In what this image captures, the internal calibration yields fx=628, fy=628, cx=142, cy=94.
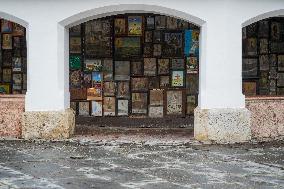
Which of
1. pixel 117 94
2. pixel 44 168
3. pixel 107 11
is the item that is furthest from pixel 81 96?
pixel 44 168

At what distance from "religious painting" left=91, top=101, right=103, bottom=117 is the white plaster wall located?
13.8 feet

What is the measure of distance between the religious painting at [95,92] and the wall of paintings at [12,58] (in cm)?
177

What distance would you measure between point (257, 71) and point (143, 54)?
3.18m

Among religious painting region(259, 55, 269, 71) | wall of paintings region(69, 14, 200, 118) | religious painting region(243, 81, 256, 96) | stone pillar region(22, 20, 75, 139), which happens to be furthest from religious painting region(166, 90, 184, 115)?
stone pillar region(22, 20, 75, 139)

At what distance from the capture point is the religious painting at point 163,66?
17109mm

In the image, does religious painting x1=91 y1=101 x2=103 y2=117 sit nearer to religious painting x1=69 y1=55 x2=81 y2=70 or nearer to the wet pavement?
religious painting x1=69 y1=55 x2=81 y2=70

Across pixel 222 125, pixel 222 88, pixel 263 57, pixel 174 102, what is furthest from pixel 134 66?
pixel 222 125

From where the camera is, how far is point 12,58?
676 inches

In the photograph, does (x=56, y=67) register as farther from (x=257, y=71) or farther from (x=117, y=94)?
(x=257, y=71)

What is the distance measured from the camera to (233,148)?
11.8 meters

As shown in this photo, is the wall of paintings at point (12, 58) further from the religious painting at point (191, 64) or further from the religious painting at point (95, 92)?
the religious painting at point (191, 64)

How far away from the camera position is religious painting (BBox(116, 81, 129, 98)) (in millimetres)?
17156

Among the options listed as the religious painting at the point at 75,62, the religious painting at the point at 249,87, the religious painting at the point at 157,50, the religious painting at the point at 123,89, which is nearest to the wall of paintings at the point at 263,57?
the religious painting at the point at 249,87

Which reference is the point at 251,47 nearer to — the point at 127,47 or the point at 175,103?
the point at 175,103
